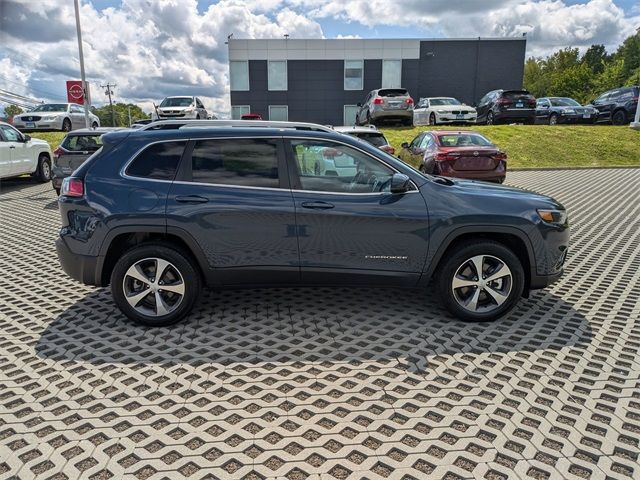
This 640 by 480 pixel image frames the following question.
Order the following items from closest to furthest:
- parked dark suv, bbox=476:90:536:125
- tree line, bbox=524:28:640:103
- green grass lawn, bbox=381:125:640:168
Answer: green grass lawn, bbox=381:125:640:168 → parked dark suv, bbox=476:90:536:125 → tree line, bbox=524:28:640:103

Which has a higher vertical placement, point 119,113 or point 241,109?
point 119,113

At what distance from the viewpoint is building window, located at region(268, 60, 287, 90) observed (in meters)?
33.3

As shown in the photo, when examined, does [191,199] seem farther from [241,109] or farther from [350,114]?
[350,114]

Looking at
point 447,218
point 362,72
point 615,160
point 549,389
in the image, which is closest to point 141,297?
point 447,218

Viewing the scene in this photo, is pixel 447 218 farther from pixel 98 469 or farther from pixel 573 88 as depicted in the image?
pixel 573 88

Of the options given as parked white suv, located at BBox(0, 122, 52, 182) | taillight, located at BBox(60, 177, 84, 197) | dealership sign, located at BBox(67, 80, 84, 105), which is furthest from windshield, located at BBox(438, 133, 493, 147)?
dealership sign, located at BBox(67, 80, 84, 105)

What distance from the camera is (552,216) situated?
4.21 meters

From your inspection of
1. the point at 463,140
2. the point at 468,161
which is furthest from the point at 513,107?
the point at 468,161

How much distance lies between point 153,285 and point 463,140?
9017mm

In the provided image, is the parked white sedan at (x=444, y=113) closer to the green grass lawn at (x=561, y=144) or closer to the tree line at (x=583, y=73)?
the green grass lawn at (x=561, y=144)

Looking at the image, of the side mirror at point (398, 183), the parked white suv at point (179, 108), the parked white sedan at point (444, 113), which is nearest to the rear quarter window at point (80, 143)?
the side mirror at point (398, 183)

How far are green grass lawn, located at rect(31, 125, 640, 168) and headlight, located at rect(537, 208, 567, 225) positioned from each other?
13.1 metres

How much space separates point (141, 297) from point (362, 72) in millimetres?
32601

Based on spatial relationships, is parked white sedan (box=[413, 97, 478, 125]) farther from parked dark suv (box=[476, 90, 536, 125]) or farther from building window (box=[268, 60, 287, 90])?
building window (box=[268, 60, 287, 90])
